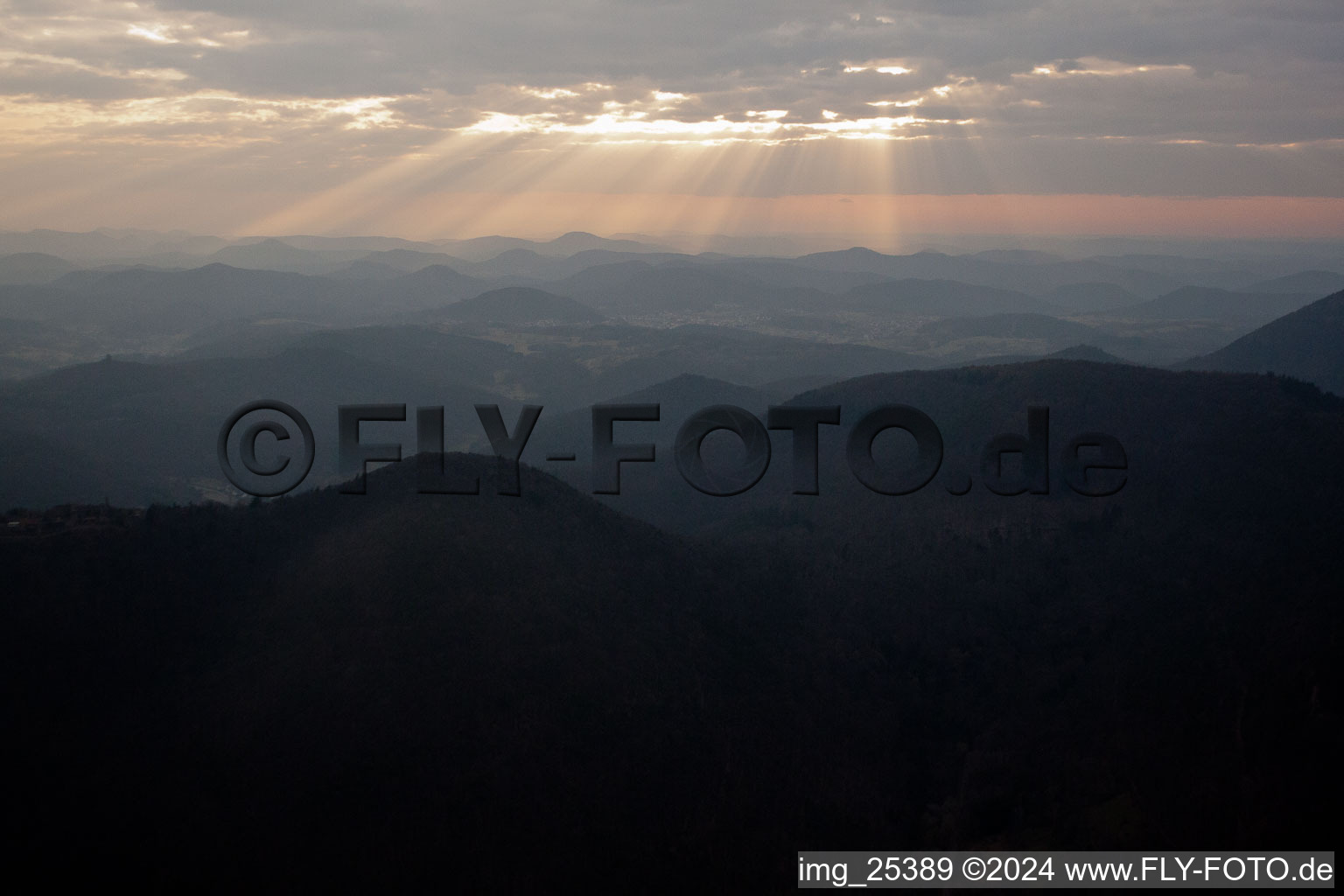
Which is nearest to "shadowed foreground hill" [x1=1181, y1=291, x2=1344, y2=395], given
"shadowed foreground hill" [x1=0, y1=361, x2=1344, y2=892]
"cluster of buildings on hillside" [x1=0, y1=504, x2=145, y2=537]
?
"shadowed foreground hill" [x1=0, y1=361, x2=1344, y2=892]

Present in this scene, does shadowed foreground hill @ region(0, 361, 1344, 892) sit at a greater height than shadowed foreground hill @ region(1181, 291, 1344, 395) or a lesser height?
lesser

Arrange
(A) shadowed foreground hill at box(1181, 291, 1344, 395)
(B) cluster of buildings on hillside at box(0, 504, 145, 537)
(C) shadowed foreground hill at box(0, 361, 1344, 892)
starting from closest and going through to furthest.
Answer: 1. (C) shadowed foreground hill at box(0, 361, 1344, 892)
2. (B) cluster of buildings on hillside at box(0, 504, 145, 537)
3. (A) shadowed foreground hill at box(1181, 291, 1344, 395)

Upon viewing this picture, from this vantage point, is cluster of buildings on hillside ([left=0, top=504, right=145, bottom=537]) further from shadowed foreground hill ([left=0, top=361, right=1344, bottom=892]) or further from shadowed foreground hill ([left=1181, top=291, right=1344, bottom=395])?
shadowed foreground hill ([left=1181, top=291, right=1344, bottom=395])

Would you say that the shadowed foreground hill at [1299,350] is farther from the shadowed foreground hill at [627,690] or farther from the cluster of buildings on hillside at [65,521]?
the cluster of buildings on hillside at [65,521]

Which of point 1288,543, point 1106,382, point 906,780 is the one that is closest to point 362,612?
point 906,780

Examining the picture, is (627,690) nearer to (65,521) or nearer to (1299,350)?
(65,521)

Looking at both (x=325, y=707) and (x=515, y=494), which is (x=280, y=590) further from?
(x=515, y=494)

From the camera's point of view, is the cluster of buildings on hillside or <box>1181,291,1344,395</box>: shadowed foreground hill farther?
<box>1181,291,1344,395</box>: shadowed foreground hill

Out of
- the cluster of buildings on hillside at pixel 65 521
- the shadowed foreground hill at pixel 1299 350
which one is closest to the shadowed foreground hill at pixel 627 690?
the cluster of buildings on hillside at pixel 65 521

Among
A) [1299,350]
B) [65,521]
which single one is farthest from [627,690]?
[1299,350]
